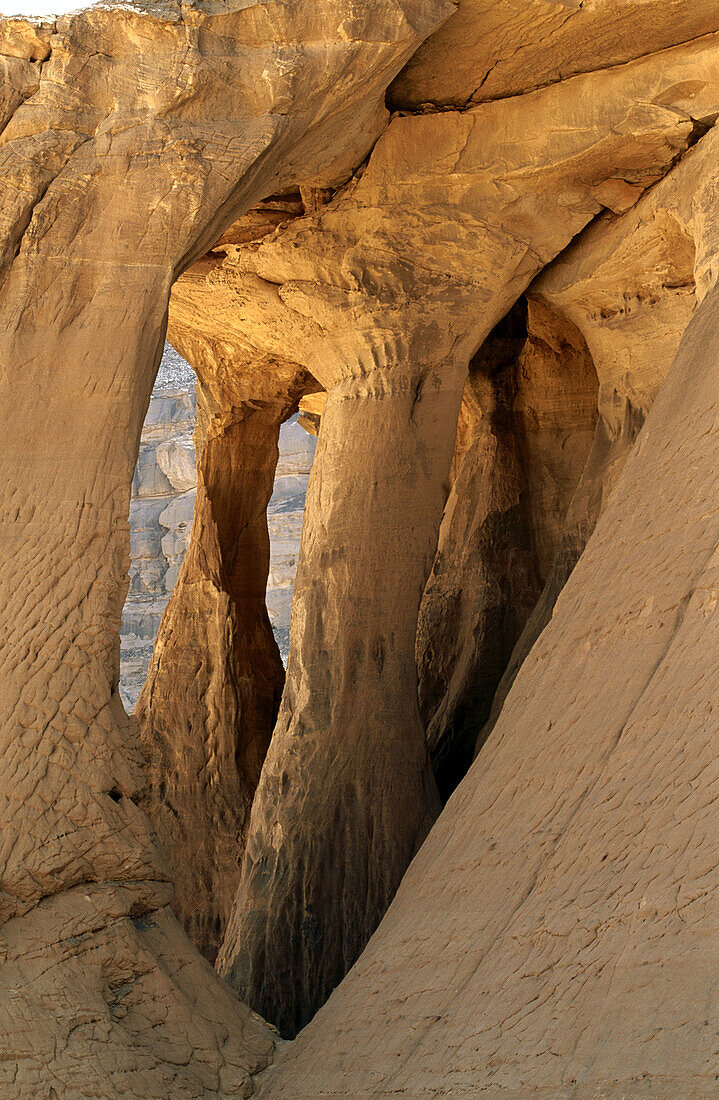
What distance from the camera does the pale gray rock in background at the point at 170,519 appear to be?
84.1ft

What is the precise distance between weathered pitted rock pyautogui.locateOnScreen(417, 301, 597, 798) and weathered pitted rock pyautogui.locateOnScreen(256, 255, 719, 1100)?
347cm

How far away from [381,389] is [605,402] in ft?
4.64

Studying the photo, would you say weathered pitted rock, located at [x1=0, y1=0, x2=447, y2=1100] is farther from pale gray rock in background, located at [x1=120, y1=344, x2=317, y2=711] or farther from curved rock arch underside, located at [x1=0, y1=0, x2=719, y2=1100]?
pale gray rock in background, located at [x1=120, y1=344, x2=317, y2=711]

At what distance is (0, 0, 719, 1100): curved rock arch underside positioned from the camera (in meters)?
3.48

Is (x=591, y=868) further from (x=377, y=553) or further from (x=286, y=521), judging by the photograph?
(x=286, y=521)

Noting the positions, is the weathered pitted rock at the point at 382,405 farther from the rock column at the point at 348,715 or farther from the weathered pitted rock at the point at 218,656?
the weathered pitted rock at the point at 218,656

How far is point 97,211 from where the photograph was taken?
454 centimetres

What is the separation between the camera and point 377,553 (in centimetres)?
639

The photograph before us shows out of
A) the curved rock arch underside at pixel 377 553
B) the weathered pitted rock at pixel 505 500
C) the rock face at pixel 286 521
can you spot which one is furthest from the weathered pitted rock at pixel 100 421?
the rock face at pixel 286 521

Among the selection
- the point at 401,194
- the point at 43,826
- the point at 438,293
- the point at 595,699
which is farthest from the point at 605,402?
the point at 43,826

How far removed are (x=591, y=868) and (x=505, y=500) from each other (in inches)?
217

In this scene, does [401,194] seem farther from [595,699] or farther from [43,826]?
[43,826]

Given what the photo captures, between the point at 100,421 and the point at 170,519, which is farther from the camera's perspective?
the point at 170,519

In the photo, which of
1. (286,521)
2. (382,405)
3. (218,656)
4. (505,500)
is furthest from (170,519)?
(382,405)
